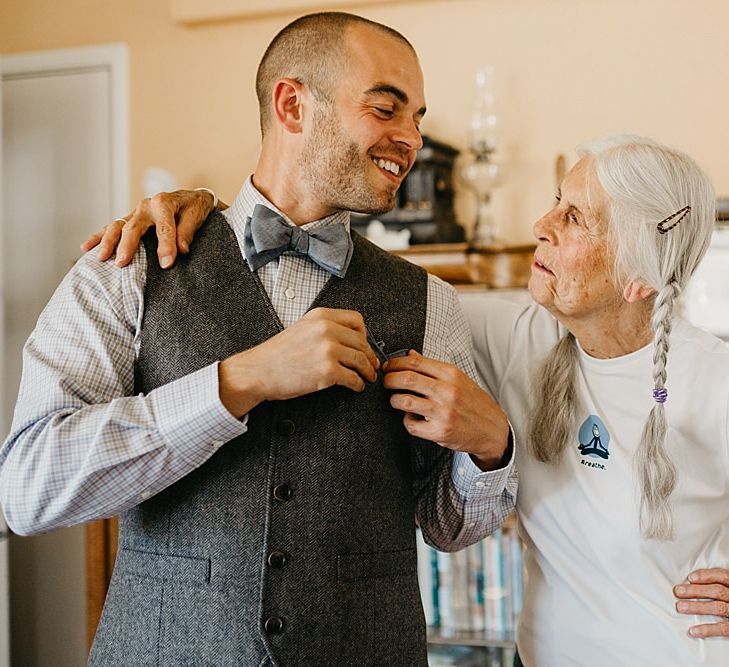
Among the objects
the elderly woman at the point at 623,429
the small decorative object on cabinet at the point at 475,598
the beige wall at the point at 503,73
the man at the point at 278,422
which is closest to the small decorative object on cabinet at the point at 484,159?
the beige wall at the point at 503,73

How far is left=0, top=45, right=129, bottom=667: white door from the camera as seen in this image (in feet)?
12.6

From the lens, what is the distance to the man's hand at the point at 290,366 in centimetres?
142

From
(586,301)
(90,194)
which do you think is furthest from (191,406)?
(90,194)

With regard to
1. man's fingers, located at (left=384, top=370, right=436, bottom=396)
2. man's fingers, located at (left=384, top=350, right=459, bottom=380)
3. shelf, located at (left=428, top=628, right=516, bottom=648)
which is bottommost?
shelf, located at (left=428, top=628, right=516, bottom=648)

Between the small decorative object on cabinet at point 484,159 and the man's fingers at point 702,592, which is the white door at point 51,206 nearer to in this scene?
the small decorative object on cabinet at point 484,159

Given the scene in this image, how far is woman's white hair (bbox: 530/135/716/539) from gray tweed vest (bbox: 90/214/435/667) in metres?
0.33

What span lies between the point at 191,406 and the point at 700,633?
3.02 feet

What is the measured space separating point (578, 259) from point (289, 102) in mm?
566

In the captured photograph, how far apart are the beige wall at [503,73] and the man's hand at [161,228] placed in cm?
184

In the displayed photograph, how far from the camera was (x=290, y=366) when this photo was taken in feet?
4.66

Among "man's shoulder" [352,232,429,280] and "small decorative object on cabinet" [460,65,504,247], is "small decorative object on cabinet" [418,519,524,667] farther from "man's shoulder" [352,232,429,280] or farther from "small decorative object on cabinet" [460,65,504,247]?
"man's shoulder" [352,232,429,280]

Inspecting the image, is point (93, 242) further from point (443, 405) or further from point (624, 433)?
point (624, 433)

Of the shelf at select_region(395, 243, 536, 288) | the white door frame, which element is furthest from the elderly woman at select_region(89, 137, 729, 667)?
the white door frame

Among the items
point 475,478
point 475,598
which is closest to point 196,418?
point 475,478
